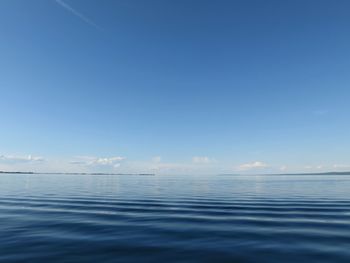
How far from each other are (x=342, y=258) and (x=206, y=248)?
6013mm

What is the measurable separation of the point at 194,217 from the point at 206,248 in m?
9.39

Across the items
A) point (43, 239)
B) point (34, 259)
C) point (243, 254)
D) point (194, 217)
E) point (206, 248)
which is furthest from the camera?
point (194, 217)

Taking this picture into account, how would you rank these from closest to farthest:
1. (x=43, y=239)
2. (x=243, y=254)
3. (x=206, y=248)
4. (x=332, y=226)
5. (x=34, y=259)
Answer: (x=34, y=259) → (x=243, y=254) → (x=206, y=248) → (x=43, y=239) → (x=332, y=226)

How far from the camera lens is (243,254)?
1259cm

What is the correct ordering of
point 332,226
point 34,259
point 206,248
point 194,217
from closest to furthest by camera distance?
point 34,259
point 206,248
point 332,226
point 194,217

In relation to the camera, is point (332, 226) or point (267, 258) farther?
point (332, 226)

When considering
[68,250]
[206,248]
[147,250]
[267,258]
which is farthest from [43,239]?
[267,258]

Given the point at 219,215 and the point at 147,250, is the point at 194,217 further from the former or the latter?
the point at 147,250

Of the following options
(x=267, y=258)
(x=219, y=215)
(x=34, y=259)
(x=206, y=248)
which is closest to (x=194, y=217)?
(x=219, y=215)

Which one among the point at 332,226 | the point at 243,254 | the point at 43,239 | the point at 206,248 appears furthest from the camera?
the point at 332,226

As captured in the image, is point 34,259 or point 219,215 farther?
point 219,215

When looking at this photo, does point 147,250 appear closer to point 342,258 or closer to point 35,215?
point 342,258

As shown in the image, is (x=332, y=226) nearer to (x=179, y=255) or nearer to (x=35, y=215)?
(x=179, y=255)

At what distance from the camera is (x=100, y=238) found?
50.7ft
